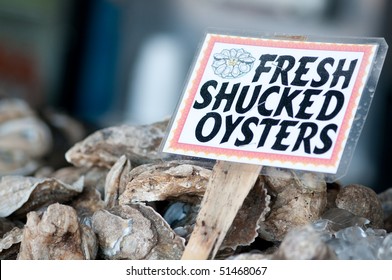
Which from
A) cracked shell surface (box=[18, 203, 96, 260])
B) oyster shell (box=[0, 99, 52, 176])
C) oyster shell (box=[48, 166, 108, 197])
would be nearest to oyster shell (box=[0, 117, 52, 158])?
oyster shell (box=[0, 99, 52, 176])

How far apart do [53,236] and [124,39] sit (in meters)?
3.59

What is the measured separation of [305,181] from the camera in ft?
3.97

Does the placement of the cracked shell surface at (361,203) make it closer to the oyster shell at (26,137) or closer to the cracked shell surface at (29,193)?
the cracked shell surface at (29,193)

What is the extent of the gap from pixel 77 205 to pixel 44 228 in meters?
0.30

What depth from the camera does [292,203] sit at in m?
1.21

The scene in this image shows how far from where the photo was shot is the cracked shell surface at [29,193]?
4.40 ft

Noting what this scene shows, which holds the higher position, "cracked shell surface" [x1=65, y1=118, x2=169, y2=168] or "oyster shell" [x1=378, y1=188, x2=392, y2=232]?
"oyster shell" [x1=378, y1=188, x2=392, y2=232]

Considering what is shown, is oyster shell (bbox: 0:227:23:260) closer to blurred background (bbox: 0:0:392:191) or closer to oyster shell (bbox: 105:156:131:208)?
oyster shell (bbox: 105:156:131:208)

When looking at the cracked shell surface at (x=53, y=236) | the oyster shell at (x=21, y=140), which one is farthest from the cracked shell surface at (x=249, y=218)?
the oyster shell at (x=21, y=140)

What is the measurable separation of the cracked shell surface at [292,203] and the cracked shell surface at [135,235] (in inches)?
6.4

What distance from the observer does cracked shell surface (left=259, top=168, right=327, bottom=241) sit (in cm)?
119

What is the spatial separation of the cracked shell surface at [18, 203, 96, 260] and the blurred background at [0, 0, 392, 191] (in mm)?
3078
